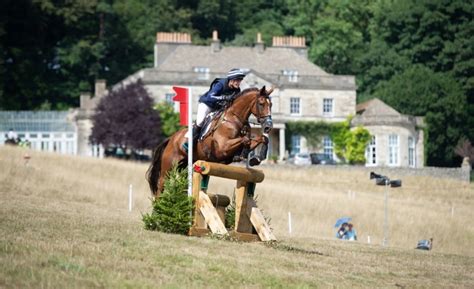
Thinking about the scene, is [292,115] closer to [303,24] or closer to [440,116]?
[440,116]

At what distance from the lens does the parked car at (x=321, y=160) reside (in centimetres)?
8319

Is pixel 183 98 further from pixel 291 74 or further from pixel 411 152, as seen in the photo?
pixel 291 74

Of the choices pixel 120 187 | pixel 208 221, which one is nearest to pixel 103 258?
pixel 208 221

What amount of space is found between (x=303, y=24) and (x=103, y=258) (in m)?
98.9

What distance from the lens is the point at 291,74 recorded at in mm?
95375

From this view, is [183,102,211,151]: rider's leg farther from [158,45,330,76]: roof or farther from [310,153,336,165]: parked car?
[158,45,330,76]: roof

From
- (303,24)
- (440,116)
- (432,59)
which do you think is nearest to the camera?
(440,116)

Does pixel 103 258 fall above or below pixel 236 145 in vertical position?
below

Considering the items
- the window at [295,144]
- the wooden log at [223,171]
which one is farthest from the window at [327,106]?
the wooden log at [223,171]

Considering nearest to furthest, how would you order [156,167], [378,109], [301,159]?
1. [156,167]
2. [301,159]
3. [378,109]

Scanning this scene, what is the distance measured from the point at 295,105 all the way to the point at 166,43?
42.0 ft

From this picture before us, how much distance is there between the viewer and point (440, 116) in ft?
311

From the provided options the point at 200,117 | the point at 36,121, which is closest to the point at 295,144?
the point at 36,121

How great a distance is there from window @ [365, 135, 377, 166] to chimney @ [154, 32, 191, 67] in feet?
60.9
